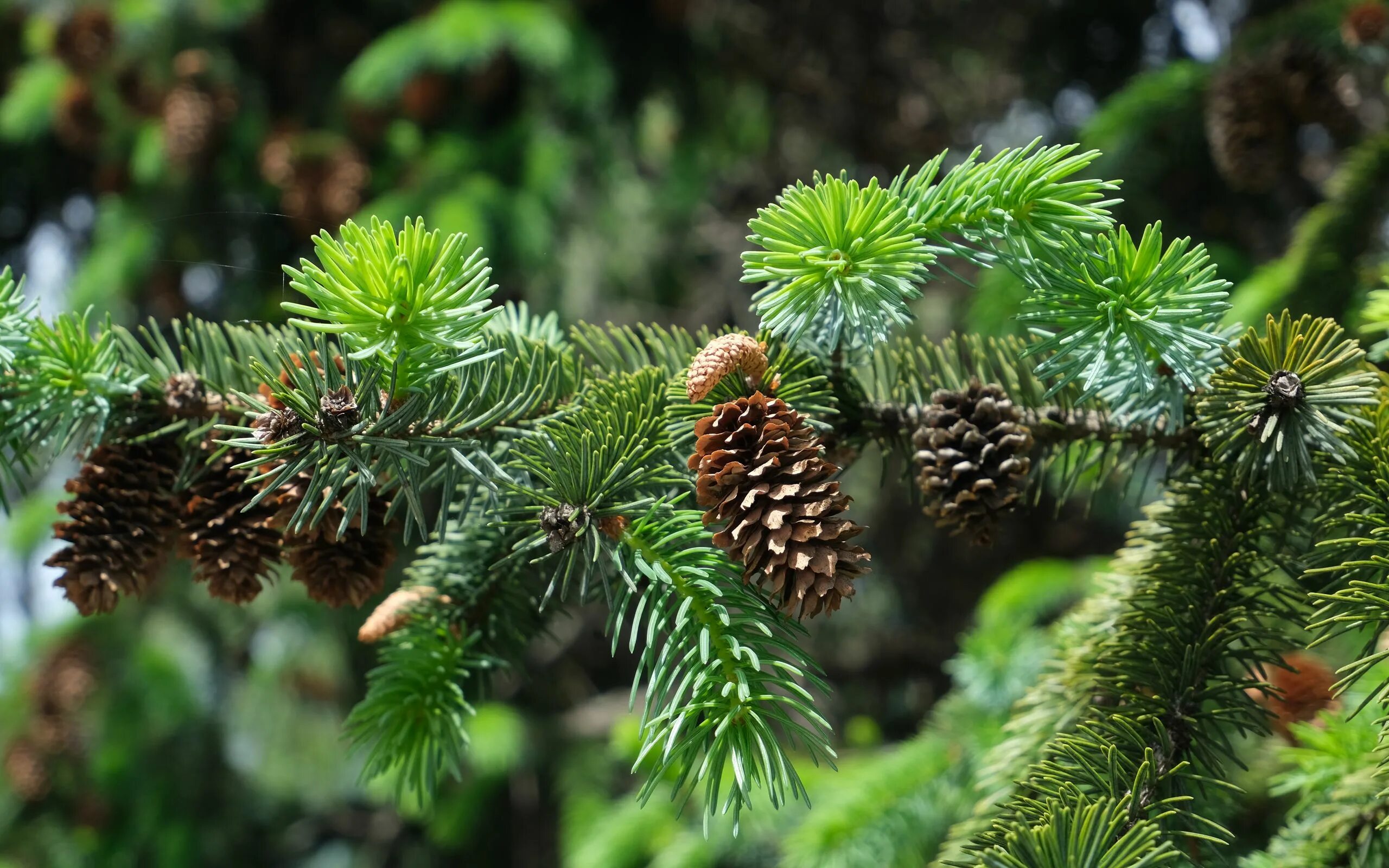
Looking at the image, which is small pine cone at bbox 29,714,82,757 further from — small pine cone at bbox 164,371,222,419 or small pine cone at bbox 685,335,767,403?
small pine cone at bbox 685,335,767,403

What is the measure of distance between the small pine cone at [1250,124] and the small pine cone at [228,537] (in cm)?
138

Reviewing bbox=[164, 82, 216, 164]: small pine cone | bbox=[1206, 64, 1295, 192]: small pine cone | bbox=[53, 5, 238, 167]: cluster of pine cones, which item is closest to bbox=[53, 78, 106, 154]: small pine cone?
bbox=[53, 5, 238, 167]: cluster of pine cones

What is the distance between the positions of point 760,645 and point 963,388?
0.83 ft

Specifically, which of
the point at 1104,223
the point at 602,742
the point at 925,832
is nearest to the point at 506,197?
the point at 602,742

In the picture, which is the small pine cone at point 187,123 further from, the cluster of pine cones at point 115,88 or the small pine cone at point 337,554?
the small pine cone at point 337,554

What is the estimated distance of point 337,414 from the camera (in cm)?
47

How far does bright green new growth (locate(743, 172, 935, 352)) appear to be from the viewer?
1.61ft

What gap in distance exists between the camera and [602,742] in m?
2.00

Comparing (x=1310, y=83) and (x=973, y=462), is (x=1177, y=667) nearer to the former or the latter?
(x=973, y=462)

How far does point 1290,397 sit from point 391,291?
0.50 meters

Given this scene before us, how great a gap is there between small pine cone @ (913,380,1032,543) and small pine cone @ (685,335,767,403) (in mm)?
130

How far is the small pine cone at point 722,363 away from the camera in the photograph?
52 cm

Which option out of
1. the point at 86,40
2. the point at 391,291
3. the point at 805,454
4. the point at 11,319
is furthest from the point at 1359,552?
the point at 86,40

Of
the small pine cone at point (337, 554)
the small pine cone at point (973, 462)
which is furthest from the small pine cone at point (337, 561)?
the small pine cone at point (973, 462)
